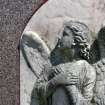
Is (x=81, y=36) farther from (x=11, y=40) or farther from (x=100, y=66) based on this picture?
(x=11, y=40)

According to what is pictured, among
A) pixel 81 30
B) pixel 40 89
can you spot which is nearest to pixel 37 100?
pixel 40 89

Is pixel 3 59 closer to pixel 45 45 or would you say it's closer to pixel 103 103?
pixel 45 45

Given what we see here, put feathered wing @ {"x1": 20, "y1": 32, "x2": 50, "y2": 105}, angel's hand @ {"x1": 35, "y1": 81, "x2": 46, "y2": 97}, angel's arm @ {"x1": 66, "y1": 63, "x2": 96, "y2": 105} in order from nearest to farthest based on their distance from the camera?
1. angel's arm @ {"x1": 66, "y1": 63, "x2": 96, "y2": 105}
2. angel's hand @ {"x1": 35, "y1": 81, "x2": 46, "y2": 97}
3. feathered wing @ {"x1": 20, "y1": 32, "x2": 50, "y2": 105}

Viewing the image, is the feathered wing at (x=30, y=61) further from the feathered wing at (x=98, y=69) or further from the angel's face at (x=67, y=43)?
the feathered wing at (x=98, y=69)

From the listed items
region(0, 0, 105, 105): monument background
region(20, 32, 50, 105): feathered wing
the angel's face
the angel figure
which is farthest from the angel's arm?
region(0, 0, 105, 105): monument background

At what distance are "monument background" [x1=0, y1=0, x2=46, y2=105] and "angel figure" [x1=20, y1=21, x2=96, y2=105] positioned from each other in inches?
9.3

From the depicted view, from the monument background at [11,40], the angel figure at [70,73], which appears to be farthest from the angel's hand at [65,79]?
the monument background at [11,40]

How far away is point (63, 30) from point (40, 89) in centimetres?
41

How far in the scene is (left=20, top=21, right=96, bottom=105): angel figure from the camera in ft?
22.6

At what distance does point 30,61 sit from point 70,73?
13.9 inches

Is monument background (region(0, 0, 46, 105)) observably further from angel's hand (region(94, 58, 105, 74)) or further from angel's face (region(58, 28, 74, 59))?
angel's hand (region(94, 58, 105, 74))

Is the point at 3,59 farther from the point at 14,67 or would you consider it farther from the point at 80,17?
the point at 80,17

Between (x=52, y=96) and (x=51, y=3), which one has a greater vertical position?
(x=51, y=3)

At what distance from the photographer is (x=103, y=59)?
702 centimetres
